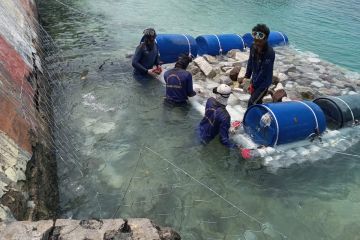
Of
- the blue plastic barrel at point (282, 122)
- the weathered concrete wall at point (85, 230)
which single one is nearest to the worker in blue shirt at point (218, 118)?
the blue plastic barrel at point (282, 122)

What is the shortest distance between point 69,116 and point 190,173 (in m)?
3.06

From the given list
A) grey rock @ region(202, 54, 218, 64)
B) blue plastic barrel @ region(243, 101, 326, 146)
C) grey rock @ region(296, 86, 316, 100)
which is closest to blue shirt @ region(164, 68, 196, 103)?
blue plastic barrel @ region(243, 101, 326, 146)

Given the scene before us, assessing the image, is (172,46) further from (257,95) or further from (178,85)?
(257,95)

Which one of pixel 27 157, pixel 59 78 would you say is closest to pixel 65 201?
pixel 27 157

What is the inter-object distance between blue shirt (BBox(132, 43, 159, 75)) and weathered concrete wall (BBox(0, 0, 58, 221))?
2.52 m

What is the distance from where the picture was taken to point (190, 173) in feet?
20.7

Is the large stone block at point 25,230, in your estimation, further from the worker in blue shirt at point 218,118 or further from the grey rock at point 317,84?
the grey rock at point 317,84

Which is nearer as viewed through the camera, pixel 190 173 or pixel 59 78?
pixel 190 173

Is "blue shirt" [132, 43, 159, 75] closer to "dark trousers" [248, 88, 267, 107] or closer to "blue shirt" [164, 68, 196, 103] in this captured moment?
"blue shirt" [164, 68, 196, 103]

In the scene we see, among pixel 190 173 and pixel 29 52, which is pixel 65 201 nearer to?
pixel 190 173

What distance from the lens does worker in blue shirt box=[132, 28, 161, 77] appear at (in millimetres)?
9231

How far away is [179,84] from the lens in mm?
7977

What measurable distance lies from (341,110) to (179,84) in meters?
3.68

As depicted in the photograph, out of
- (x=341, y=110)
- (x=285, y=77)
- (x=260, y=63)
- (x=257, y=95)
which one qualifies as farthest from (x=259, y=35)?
(x=285, y=77)
